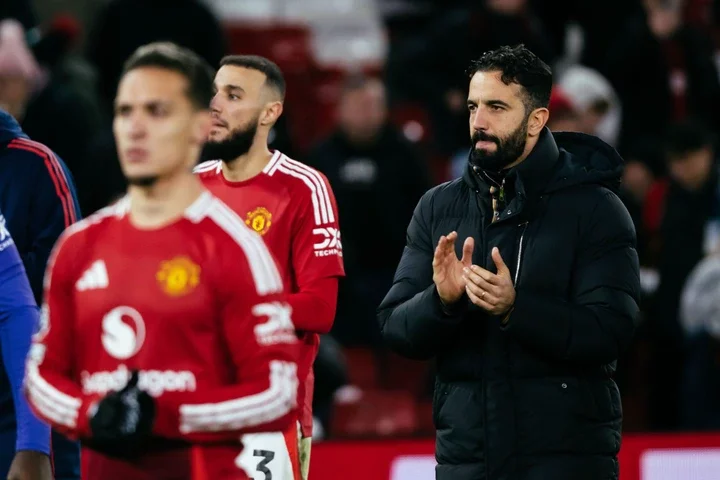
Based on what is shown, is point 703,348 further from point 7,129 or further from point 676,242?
point 7,129

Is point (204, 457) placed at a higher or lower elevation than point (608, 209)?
lower

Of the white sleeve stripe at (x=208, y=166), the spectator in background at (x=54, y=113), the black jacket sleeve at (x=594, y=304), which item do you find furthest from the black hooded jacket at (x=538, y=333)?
the spectator in background at (x=54, y=113)

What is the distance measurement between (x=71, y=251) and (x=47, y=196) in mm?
1344

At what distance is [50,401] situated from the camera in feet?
12.7

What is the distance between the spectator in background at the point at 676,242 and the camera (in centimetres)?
957

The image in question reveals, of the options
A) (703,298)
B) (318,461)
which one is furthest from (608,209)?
(703,298)

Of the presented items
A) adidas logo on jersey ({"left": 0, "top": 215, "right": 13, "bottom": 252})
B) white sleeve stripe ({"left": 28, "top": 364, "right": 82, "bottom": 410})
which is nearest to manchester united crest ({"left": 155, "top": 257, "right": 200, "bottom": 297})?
white sleeve stripe ({"left": 28, "top": 364, "right": 82, "bottom": 410})

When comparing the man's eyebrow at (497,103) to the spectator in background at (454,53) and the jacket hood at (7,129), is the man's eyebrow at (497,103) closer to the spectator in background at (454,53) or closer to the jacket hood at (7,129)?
the jacket hood at (7,129)

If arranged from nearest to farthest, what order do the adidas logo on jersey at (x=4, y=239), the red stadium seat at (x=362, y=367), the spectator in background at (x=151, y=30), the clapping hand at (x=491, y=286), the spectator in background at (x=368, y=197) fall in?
the adidas logo on jersey at (x=4, y=239) → the clapping hand at (x=491, y=286) → the spectator in background at (x=368, y=197) → the red stadium seat at (x=362, y=367) → the spectator in background at (x=151, y=30)

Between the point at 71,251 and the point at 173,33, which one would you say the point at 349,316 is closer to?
the point at 173,33

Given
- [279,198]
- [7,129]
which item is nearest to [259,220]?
[279,198]

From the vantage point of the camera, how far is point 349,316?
32.0 ft

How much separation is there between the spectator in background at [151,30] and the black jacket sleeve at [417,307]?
5.17m

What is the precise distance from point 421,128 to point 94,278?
7.98 meters
